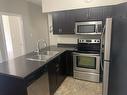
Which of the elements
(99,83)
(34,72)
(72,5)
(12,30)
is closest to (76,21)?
(72,5)

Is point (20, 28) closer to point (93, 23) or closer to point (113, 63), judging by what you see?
point (93, 23)

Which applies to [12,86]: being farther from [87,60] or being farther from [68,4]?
[68,4]

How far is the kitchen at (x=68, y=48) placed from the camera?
155 cm

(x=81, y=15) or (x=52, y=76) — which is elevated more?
(x=81, y=15)

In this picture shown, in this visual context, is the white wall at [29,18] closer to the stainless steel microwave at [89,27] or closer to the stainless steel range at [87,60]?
the stainless steel microwave at [89,27]

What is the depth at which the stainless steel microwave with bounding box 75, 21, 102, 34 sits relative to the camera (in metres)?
2.96

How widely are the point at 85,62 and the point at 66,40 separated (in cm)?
120

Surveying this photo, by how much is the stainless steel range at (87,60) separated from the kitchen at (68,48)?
27 millimetres

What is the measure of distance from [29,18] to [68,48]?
254cm

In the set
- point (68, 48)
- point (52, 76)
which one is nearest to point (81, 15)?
point (68, 48)

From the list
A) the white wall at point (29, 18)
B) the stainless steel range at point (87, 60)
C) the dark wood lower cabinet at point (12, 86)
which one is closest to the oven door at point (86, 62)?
the stainless steel range at point (87, 60)

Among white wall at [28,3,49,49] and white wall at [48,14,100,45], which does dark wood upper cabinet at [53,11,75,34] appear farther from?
white wall at [28,3,49,49]

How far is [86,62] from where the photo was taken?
2996 mm

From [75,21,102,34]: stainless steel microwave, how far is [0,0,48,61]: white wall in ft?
7.94
